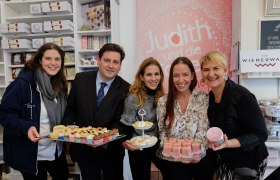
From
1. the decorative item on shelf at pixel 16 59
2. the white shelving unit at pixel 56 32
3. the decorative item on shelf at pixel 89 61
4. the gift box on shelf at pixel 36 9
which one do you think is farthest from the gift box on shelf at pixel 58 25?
the decorative item on shelf at pixel 16 59

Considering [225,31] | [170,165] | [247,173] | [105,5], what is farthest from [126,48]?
[247,173]

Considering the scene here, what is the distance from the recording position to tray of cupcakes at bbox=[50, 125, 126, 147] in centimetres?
172

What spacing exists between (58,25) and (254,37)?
8.20 feet

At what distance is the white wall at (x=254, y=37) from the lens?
2.71m

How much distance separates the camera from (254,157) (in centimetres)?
164

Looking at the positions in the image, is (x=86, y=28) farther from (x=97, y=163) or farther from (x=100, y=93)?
(x=97, y=163)

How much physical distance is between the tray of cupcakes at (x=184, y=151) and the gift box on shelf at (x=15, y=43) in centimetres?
268

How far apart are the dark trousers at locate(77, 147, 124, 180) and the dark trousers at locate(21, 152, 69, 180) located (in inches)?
9.7

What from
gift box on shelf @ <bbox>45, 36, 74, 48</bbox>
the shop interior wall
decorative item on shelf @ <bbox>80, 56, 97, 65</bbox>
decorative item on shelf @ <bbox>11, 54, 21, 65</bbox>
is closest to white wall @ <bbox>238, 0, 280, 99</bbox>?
the shop interior wall

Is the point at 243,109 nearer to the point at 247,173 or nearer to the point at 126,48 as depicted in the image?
the point at 247,173

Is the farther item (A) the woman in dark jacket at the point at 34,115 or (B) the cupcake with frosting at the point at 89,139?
(A) the woman in dark jacket at the point at 34,115

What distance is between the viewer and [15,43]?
3.38m

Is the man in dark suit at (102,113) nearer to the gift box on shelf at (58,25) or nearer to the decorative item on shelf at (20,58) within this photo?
the gift box on shelf at (58,25)

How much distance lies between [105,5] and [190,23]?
3.96 ft
